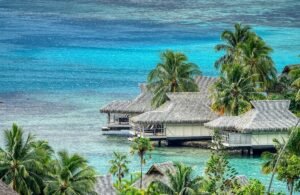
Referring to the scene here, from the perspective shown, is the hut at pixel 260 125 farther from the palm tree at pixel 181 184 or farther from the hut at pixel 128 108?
the palm tree at pixel 181 184

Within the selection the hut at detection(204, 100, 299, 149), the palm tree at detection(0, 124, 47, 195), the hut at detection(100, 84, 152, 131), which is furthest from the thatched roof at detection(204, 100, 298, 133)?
Result: the palm tree at detection(0, 124, 47, 195)

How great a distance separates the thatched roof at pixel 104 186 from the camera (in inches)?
1677

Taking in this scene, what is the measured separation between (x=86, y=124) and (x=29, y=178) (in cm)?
3482

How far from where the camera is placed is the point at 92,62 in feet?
428

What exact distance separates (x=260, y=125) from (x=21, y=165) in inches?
938

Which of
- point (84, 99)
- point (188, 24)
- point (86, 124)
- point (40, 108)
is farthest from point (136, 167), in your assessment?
point (188, 24)

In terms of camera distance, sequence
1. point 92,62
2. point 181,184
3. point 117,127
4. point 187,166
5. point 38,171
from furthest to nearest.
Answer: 1. point 92,62
2. point 117,127
3. point 187,166
4. point 38,171
5. point 181,184

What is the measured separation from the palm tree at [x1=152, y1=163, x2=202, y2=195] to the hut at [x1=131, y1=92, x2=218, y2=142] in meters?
25.8

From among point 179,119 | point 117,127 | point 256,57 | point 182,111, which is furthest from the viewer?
point 117,127

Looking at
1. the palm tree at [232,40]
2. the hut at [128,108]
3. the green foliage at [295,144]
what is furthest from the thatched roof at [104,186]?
the palm tree at [232,40]

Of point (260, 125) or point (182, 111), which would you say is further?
point (182, 111)

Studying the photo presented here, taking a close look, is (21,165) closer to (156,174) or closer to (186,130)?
(156,174)

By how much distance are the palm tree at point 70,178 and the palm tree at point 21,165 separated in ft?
1.28

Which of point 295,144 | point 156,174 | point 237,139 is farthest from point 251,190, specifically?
point 237,139
